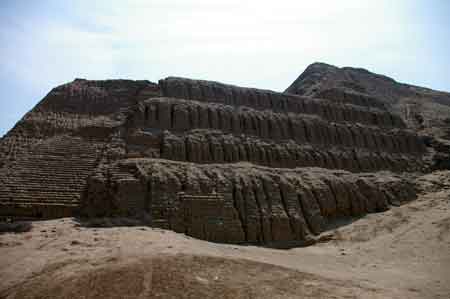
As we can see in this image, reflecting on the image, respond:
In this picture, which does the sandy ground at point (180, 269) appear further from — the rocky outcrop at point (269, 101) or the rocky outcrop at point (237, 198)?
the rocky outcrop at point (269, 101)

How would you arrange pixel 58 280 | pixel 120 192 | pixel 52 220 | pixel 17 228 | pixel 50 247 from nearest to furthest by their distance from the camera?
pixel 58 280, pixel 50 247, pixel 17 228, pixel 52 220, pixel 120 192

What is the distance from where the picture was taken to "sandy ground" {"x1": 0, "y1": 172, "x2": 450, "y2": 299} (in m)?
6.35

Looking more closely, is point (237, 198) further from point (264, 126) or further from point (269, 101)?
point (269, 101)

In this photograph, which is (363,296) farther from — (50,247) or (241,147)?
(241,147)

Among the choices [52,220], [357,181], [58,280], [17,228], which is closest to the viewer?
[58,280]

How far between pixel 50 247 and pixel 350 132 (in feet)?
65.3

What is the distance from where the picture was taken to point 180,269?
22.9 ft

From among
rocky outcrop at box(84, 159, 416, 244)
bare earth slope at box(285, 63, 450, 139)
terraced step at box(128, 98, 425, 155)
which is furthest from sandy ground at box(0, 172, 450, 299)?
bare earth slope at box(285, 63, 450, 139)

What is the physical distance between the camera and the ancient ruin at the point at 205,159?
45.1 feet

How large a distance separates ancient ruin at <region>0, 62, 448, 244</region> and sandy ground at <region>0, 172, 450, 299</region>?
244 centimetres

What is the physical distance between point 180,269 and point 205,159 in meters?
10.9

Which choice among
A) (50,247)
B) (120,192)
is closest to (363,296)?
(50,247)

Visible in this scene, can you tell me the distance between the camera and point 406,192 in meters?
18.9

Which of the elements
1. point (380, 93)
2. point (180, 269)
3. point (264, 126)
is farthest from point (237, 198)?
point (380, 93)
